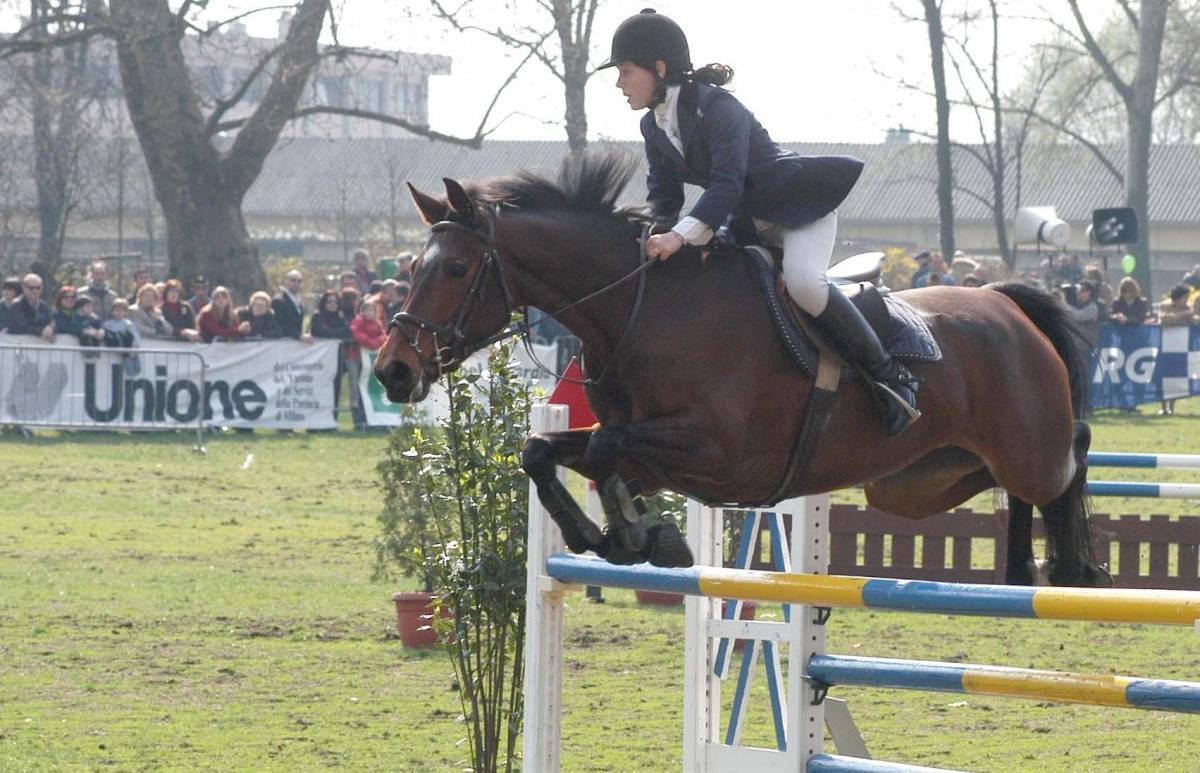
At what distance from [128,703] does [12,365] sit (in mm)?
9850

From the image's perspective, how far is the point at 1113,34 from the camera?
134 ft

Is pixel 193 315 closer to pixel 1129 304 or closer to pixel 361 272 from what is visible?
pixel 361 272

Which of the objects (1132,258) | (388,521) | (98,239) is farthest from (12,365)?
(98,239)

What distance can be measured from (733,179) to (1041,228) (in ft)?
68.1

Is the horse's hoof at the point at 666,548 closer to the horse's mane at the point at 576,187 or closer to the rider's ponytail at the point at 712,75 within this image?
the horse's mane at the point at 576,187

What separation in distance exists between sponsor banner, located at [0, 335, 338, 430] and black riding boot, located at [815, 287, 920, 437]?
12607 millimetres

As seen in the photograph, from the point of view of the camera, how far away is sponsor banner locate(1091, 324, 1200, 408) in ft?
69.7

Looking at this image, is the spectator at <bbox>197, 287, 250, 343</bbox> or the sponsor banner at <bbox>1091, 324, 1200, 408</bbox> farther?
the sponsor banner at <bbox>1091, 324, 1200, 408</bbox>

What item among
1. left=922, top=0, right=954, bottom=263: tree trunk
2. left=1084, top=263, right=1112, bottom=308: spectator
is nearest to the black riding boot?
left=1084, top=263, right=1112, bottom=308: spectator

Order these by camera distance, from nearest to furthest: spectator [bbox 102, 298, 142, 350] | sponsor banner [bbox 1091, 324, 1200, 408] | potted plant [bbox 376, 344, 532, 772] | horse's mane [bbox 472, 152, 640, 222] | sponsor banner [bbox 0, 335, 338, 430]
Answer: horse's mane [bbox 472, 152, 640, 222]
potted plant [bbox 376, 344, 532, 772]
sponsor banner [bbox 0, 335, 338, 430]
spectator [bbox 102, 298, 142, 350]
sponsor banner [bbox 1091, 324, 1200, 408]

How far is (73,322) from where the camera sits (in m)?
17.0

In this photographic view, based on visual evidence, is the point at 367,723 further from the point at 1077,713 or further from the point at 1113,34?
the point at 1113,34

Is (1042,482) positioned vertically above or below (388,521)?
above

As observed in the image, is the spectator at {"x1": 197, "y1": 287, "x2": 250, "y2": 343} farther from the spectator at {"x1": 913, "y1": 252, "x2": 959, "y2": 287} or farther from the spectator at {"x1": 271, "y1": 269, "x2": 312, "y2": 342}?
the spectator at {"x1": 913, "y1": 252, "x2": 959, "y2": 287}
